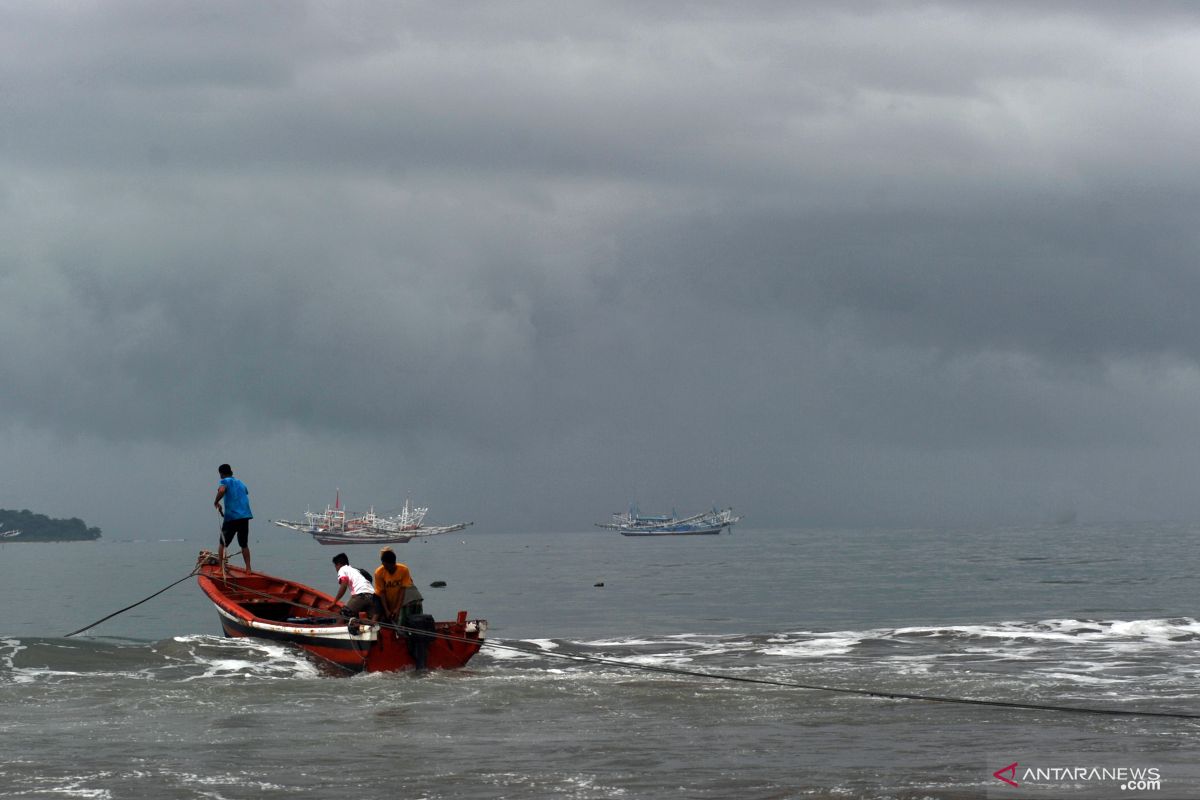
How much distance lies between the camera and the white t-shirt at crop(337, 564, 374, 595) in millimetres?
24812

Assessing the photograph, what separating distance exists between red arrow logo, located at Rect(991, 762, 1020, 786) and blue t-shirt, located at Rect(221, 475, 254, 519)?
21.1 m

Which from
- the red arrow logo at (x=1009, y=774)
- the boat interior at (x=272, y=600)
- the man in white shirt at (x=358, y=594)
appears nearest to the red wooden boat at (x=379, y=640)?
the man in white shirt at (x=358, y=594)

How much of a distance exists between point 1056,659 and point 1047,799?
51.1 feet

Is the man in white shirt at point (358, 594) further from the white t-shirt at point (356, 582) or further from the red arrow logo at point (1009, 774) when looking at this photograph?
the red arrow logo at point (1009, 774)

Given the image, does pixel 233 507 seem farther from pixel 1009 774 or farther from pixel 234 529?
pixel 1009 774

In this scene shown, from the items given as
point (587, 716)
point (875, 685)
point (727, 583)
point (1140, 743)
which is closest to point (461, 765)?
point (587, 716)

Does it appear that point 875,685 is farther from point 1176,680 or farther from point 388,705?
point 388,705

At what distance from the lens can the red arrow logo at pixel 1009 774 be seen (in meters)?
13.4

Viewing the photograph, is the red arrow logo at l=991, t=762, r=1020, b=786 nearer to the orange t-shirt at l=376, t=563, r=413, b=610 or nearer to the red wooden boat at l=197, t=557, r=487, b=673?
the red wooden boat at l=197, t=557, r=487, b=673

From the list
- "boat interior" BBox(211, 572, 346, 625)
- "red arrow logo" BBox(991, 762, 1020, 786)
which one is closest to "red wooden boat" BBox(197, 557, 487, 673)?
"boat interior" BBox(211, 572, 346, 625)

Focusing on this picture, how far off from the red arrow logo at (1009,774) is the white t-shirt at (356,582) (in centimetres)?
1408

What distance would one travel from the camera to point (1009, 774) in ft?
45.5

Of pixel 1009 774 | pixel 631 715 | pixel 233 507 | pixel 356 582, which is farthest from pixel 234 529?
pixel 1009 774

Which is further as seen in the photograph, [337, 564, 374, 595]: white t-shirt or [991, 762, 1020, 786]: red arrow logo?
[337, 564, 374, 595]: white t-shirt
